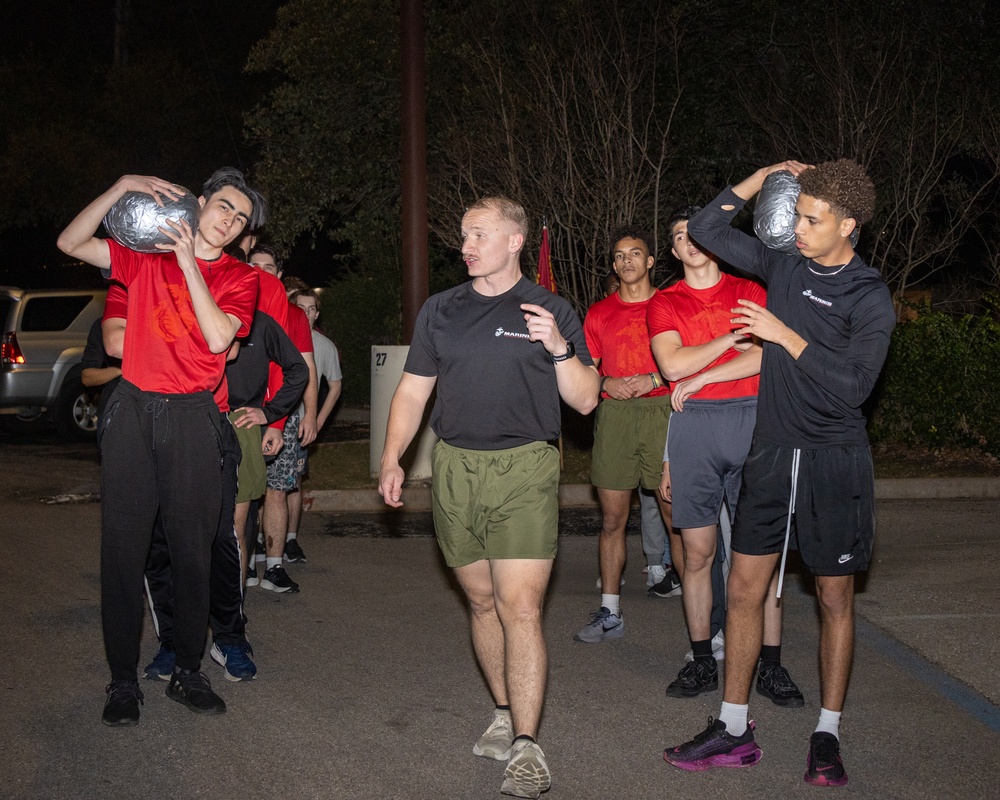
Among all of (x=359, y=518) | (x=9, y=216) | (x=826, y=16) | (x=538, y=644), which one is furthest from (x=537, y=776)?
(x=9, y=216)

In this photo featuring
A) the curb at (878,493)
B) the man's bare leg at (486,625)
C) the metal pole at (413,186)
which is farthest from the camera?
the metal pole at (413,186)

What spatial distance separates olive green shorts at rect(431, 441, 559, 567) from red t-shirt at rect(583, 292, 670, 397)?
209cm

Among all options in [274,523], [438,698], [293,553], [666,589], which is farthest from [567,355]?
[293,553]

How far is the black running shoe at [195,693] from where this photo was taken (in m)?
5.16

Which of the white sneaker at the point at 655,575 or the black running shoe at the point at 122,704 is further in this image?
the white sneaker at the point at 655,575

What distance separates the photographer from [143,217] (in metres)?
4.71

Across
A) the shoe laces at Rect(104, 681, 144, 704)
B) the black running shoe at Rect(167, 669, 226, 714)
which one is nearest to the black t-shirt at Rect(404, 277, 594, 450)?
the black running shoe at Rect(167, 669, 226, 714)

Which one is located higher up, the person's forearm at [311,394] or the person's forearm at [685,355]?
the person's forearm at [685,355]

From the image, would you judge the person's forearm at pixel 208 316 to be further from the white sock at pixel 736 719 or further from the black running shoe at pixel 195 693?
the white sock at pixel 736 719

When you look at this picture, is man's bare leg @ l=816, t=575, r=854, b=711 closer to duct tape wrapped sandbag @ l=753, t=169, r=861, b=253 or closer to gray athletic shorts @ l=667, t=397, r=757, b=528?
gray athletic shorts @ l=667, t=397, r=757, b=528

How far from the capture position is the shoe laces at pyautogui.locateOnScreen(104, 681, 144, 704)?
5047 mm

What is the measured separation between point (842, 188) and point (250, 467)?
348 cm

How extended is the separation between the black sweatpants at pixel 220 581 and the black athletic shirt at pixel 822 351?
8.04 feet

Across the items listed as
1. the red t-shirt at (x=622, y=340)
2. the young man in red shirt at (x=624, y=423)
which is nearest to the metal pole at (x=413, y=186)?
the red t-shirt at (x=622, y=340)
